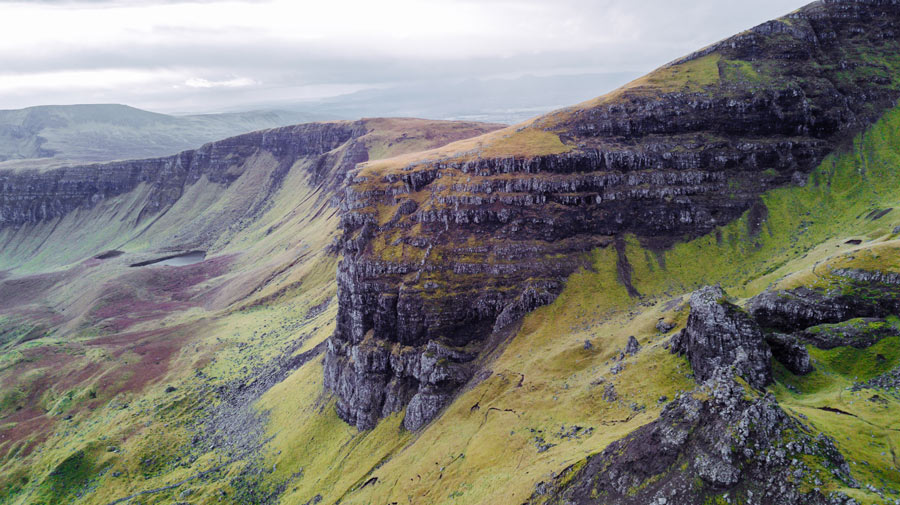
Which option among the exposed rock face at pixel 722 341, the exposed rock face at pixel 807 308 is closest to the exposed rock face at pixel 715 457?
the exposed rock face at pixel 722 341

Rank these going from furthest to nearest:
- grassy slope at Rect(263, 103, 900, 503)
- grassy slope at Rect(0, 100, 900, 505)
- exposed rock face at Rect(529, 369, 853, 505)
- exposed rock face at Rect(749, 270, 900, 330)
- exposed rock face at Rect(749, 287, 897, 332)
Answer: grassy slope at Rect(0, 100, 900, 505), exposed rock face at Rect(749, 287, 897, 332), exposed rock face at Rect(749, 270, 900, 330), grassy slope at Rect(263, 103, 900, 503), exposed rock face at Rect(529, 369, 853, 505)

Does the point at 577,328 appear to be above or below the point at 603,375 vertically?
below

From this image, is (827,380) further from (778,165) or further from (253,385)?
(253,385)

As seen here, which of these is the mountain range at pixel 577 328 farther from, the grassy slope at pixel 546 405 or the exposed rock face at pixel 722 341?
the grassy slope at pixel 546 405

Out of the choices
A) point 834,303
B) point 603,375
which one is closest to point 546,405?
point 603,375

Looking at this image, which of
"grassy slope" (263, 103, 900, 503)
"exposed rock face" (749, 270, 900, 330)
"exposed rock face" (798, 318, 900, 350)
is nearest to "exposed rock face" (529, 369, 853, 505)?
"grassy slope" (263, 103, 900, 503)

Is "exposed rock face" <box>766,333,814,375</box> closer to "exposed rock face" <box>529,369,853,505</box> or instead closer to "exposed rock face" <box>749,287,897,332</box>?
"exposed rock face" <box>749,287,897,332</box>

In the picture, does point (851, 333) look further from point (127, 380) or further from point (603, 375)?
point (127, 380)
